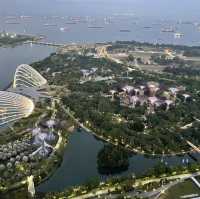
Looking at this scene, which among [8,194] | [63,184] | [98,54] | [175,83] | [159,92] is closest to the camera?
[8,194]

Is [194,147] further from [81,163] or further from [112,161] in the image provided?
[81,163]

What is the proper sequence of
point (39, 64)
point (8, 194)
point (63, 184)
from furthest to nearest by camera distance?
point (39, 64) < point (63, 184) < point (8, 194)

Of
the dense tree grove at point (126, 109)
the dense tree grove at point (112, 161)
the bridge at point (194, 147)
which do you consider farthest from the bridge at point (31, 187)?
the bridge at point (194, 147)

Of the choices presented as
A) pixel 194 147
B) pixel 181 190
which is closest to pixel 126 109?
pixel 194 147

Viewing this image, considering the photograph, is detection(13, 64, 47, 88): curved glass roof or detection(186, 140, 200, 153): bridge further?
detection(13, 64, 47, 88): curved glass roof

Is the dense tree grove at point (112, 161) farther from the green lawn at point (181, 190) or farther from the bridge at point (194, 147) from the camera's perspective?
the bridge at point (194, 147)

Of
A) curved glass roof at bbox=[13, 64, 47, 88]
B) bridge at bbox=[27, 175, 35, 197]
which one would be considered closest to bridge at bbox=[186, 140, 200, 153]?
bridge at bbox=[27, 175, 35, 197]

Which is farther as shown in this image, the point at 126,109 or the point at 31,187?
the point at 126,109

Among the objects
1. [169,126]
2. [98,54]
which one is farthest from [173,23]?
[169,126]

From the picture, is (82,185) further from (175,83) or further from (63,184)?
(175,83)

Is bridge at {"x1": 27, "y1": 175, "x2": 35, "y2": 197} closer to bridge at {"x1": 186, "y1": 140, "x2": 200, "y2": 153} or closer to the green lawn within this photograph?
the green lawn

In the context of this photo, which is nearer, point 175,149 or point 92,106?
point 175,149
